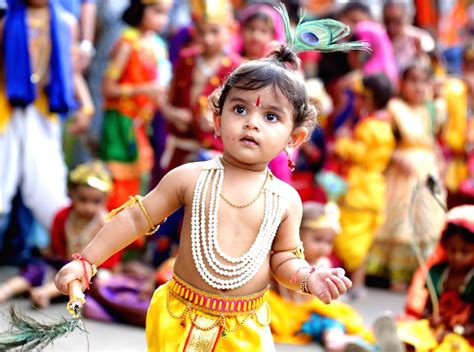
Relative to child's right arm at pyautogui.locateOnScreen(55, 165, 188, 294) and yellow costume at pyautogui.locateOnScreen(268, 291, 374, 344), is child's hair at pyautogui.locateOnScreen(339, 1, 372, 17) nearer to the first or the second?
yellow costume at pyautogui.locateOnScreen(268, 291, 374, 344)

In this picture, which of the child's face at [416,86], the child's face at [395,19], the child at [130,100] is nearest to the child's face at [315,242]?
the child at [130,100]

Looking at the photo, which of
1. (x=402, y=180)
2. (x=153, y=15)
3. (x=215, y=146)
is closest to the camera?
(x=215, y=146)

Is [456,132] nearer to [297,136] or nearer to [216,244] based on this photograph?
[297,136]

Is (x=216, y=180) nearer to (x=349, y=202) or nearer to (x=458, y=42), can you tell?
(x=349, y=202)

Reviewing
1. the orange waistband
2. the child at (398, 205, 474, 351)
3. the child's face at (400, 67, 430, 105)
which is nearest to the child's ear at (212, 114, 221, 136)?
the orange waistband

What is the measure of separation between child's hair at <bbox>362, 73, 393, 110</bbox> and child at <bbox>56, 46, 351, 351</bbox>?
353 centimetres

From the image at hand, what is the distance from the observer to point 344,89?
670 cm

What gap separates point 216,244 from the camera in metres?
2.72

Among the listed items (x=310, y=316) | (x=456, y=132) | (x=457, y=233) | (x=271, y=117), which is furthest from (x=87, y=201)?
(x=456, y=132)

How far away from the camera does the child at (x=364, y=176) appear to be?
20.1ft

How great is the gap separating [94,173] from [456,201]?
2.15 m

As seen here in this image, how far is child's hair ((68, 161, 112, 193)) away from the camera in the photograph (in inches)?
209

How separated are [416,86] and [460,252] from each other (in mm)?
2365

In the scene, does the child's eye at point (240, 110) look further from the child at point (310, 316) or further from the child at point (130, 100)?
the child at point (130, 100)
